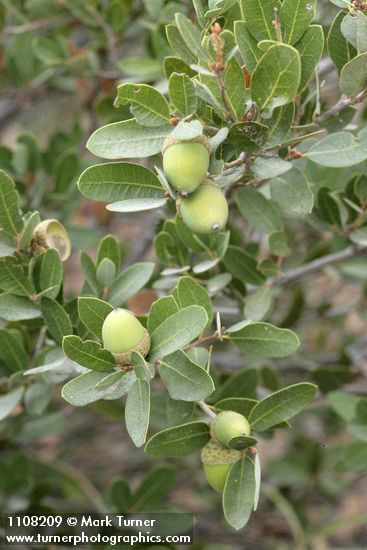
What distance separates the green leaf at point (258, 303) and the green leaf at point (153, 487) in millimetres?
469

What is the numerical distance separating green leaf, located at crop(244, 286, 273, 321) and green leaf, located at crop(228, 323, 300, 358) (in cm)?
18

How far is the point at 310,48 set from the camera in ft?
3.05

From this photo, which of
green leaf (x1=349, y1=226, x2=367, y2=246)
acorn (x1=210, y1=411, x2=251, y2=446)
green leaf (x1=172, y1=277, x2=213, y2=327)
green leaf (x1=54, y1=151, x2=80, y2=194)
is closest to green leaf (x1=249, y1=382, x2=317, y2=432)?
acorn (x1=210, y1=411, x2=251, y2=446)

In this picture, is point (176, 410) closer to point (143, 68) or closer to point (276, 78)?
point (276, 78)

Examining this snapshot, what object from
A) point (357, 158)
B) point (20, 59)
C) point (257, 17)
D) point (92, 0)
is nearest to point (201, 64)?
point (257, 17)

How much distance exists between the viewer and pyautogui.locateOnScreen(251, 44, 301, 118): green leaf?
2.71ft

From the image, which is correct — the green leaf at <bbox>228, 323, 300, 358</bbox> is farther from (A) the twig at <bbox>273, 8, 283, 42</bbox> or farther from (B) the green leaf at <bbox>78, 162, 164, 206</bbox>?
(A) the twig at <bbox>273, 8, 283, 42</bbox>

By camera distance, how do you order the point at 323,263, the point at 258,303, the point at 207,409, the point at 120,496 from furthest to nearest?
the point at 120,496
the point at 323,263
the point at 258,303
the point at 207,409

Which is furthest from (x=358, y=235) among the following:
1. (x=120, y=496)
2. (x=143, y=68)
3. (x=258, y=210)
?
(x=120, y=496)

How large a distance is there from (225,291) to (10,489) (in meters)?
0.69

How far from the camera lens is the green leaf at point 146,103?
88 cm

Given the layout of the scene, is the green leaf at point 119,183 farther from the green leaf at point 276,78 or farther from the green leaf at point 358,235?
the green leaf at point 358,235

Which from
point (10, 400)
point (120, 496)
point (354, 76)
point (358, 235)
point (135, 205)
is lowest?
point (120, 496)

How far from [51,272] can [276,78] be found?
0.45 m
